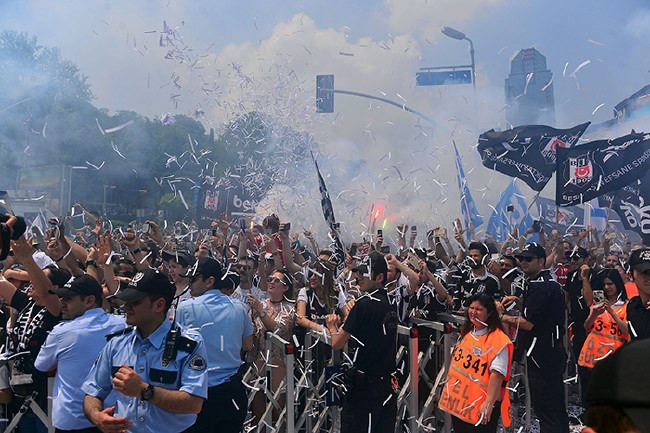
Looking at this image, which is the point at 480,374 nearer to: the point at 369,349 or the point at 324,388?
the point at 369,349

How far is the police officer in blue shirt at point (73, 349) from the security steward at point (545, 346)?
14.1ft

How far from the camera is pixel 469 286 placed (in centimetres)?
823

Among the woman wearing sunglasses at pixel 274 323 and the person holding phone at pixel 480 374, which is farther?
the woman wearing sunglasses at pixel 274 323

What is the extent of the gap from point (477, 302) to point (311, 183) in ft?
32.1

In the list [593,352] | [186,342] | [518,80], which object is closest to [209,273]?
[186,342]

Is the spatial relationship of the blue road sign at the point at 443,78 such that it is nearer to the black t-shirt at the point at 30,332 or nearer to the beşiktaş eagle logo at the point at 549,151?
the beşiktaş eagle logo at the point at 549,151

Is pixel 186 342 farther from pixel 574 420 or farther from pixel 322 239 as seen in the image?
pixel 322 239

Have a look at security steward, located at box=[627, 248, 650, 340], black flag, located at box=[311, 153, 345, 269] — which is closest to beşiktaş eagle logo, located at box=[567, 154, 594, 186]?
black flag, located at box=[311, 153, 345, 269]

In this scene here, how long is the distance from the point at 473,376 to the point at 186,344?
3.04 m

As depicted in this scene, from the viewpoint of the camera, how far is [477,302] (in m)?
5.75

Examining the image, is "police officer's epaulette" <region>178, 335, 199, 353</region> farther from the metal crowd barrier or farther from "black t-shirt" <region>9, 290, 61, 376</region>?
the metal crowd barrier

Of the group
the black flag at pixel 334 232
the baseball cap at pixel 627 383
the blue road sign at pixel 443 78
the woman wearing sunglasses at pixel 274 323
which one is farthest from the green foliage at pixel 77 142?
the baseball cap at pixel 627 383

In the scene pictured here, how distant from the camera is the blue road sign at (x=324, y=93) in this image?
47.1 feet

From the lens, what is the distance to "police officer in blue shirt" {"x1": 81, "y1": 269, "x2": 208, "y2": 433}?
3584 millimetres
